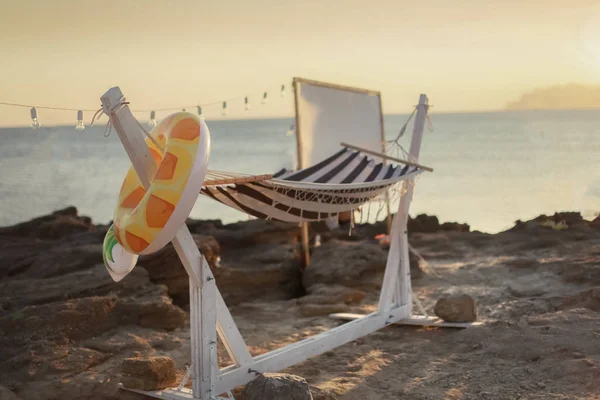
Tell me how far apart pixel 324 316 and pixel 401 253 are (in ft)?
4.02

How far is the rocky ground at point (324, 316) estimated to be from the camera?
5.11 m

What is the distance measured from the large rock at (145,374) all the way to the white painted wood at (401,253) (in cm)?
226

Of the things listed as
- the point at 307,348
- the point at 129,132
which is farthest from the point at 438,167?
the point at 129,132

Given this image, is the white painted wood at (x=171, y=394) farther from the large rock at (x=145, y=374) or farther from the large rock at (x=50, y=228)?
the large rock at (x=50, y=228)

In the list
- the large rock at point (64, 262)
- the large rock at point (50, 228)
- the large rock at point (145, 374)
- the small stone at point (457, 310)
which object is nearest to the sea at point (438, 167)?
the large rock at point (50, 228)

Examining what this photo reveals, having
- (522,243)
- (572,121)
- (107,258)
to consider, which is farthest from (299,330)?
(572,121)

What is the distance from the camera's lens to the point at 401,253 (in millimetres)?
6633

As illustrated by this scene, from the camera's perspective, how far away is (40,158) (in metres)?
60.2

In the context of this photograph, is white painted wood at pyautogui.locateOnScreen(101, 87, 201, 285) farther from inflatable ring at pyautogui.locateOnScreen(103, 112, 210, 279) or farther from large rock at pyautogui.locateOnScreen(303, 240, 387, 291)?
large rock at pyautogui.locateOnScreen(303, 240, 387, 291)

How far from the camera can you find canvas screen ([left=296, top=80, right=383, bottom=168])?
884 cm

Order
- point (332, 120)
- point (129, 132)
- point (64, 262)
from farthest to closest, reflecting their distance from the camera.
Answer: point (332, 120), point (64, 262), point (129, 132)

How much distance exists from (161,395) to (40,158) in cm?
5956

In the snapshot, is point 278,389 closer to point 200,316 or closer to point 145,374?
point 200,316

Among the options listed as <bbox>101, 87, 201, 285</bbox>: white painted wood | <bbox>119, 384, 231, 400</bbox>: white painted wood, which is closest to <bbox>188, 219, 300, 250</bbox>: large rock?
<bbox>119, 384, 231, 400</bbox>: white painted wood
